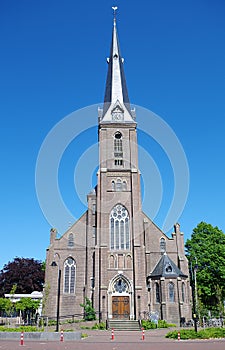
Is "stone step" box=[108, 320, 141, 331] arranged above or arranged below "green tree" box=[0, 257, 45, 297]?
below

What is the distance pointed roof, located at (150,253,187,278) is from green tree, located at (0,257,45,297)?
69.9 feet

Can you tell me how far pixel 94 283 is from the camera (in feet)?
119

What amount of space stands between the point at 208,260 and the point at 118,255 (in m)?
13.8

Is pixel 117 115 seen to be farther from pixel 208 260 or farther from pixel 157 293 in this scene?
pixel 157 293

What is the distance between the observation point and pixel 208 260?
1709 inches

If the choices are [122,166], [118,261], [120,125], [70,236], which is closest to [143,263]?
[118,261]

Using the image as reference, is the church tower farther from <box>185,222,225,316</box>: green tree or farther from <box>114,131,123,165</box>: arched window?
<box>185,222,225,316</box>: green tree

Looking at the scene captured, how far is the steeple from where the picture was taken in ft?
156

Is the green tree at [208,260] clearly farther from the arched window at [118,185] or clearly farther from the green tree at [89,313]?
the green tree at [89,313]

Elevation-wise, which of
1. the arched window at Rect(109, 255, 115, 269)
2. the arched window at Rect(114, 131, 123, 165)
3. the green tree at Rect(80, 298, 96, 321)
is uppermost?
the arched window at Rect(114, 131, 123, 165)

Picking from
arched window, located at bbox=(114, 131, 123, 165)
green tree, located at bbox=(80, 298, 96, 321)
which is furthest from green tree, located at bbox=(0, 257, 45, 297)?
arched window, located at bbox=(114, 131, 123, 165)

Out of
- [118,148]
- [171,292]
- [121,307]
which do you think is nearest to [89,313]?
[121,307]

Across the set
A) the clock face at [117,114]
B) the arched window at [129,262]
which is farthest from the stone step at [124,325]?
the clock face at [117,114]

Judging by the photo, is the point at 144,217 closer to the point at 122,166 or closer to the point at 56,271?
the point at 122,166
